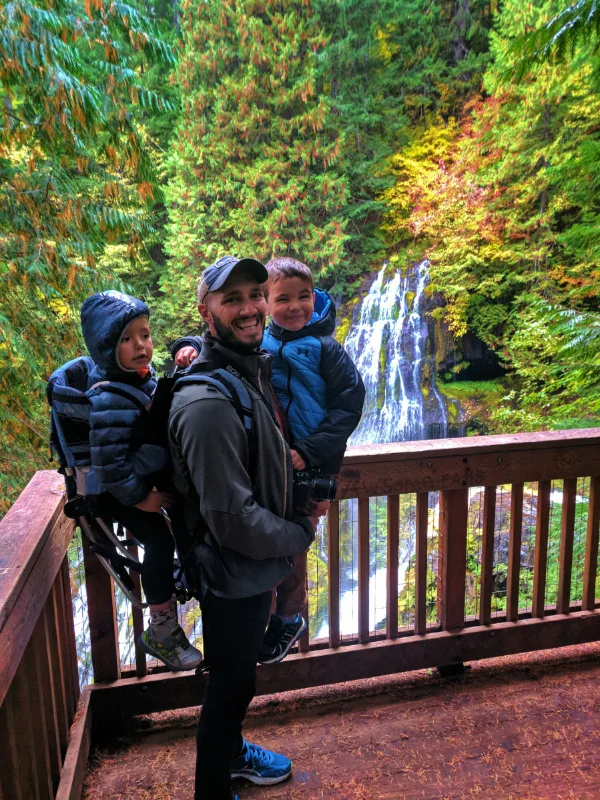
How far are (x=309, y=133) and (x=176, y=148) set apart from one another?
2903mm

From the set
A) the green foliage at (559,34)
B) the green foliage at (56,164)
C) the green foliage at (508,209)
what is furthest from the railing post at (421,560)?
the green foliage at (508,209)

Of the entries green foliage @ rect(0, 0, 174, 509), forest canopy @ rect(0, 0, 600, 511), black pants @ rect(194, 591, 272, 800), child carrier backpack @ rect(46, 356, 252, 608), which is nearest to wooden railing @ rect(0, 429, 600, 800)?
child carrier backpack @ rect(46, 356, 252, 608)

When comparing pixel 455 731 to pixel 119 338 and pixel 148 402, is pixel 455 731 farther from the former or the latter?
pixel 119 338

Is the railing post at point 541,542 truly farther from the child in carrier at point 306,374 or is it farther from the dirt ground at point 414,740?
the child in carrier at point 306,374

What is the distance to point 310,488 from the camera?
137cm

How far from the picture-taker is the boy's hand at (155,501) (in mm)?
1271

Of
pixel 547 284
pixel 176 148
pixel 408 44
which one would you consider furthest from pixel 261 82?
pixel 547 284

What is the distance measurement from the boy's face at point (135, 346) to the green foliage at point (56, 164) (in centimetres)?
224

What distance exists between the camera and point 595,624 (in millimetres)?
2154

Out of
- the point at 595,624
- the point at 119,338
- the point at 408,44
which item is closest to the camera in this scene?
the point at 119,338

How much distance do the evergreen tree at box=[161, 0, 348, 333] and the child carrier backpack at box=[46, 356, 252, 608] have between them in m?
10.5

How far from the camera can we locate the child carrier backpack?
1.21m

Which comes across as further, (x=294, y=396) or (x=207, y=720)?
(x=294, y=396)

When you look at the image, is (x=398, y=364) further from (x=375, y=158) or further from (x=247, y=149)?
(x=247, y=149)
